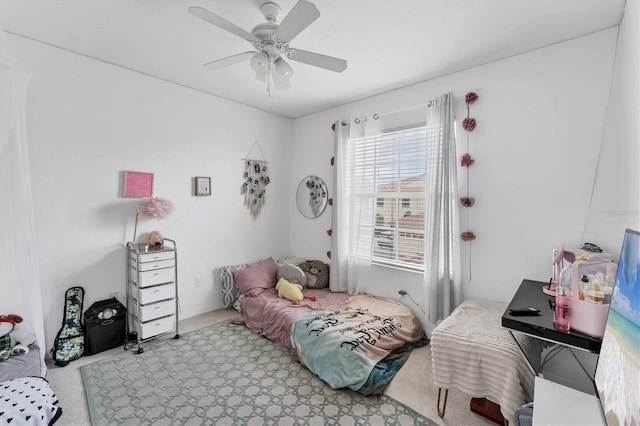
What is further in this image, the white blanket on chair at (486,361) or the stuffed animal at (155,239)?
the stuffed animal at (155,239)

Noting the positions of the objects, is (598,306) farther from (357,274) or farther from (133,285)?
(133,285)

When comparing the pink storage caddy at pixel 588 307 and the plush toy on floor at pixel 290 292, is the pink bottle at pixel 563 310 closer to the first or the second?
the pink storage caddy at pixel 588 307

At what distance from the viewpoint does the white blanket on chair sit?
156cm

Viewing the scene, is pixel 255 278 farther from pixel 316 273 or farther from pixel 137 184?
pixel 137 184

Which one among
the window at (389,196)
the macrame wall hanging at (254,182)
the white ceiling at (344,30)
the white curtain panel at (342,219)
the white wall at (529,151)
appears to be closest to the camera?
the white ceiling at (344,30)

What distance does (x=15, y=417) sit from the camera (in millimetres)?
1349

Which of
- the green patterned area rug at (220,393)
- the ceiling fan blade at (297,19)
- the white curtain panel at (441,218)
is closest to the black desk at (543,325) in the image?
the white curtain panel at (441,218)

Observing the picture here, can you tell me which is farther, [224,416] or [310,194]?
[310,194]

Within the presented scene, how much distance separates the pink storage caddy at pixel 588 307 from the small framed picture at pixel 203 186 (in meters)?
3.25

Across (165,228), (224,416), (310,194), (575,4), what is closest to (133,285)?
(165,228)

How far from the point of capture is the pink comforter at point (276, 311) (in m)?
2.68

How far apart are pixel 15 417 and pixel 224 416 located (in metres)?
1.00

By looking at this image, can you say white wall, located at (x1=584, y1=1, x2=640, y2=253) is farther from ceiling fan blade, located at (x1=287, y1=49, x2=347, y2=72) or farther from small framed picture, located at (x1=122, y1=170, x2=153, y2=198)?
small framed picture, located at (x1=122, y1=170, x2=153, y2=198)

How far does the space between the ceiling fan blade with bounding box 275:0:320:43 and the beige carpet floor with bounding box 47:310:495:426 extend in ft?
7.96
